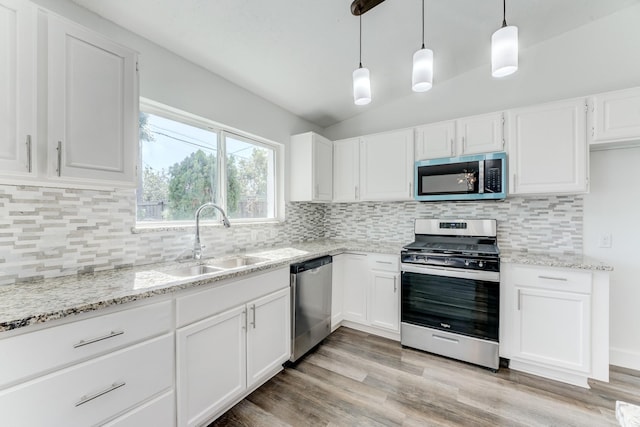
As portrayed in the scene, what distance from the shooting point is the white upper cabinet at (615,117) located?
6.51 ft

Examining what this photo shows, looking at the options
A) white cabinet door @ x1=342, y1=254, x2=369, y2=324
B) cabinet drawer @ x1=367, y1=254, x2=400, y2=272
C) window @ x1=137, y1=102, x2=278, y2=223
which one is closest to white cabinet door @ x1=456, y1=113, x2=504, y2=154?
cabinet drawer @ x1=367, y1=254, x2=400, y2=272

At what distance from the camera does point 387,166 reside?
9.86ft

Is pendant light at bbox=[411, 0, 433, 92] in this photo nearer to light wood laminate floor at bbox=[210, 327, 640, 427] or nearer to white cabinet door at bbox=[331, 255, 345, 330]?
white cabinet door at bbox=[331, 255, 345, 330]

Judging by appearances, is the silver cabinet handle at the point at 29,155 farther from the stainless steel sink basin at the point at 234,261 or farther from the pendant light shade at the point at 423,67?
the pendant light shade at the point at 423,67

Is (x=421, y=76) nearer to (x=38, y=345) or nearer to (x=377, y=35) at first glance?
(x=377, y=35)

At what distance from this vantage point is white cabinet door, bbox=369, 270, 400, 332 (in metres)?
2.66

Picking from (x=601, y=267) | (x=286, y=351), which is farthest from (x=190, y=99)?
(x=601, y=267)

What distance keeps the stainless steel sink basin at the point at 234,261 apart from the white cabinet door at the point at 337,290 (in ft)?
3.04

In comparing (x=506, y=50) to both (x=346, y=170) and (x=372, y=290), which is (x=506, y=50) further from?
(x=372, y=290)

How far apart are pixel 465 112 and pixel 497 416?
2717mm

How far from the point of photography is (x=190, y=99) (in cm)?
209

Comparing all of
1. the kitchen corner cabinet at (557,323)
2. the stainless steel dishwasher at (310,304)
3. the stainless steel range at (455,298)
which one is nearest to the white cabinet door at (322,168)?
the stainless steel dishwasher at (310,304)

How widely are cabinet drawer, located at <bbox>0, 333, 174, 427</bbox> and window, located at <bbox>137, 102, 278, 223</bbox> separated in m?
Answer: 1.01

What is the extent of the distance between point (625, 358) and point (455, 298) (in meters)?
1.48
